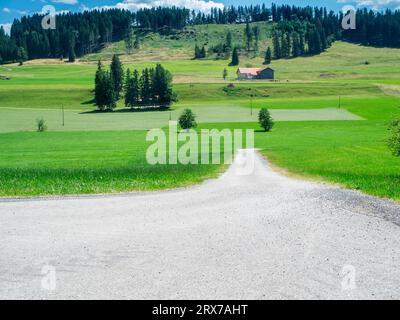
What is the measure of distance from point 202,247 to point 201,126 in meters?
83.7

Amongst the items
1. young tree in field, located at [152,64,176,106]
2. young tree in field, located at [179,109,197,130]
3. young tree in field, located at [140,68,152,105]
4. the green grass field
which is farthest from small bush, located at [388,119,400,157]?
young tree in field, located at [140,68,152,105]

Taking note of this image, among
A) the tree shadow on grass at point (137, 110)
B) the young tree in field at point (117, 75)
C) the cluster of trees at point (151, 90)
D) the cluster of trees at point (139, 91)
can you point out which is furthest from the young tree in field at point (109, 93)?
the young tree in field at point (117, 75)

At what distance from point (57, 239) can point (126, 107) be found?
12868 cm

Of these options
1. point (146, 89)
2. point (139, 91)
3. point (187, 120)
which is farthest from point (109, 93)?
point (187, 120)

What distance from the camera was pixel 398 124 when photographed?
36.2 m

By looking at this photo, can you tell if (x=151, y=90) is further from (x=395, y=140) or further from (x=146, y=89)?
(x=395, y=140)

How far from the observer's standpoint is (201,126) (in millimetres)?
99188

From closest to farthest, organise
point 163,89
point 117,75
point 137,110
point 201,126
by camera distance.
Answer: point 201,126 → point 137,110 → point 163,89 → point 117,75

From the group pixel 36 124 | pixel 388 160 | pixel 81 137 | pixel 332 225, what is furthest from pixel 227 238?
pixel 36 124

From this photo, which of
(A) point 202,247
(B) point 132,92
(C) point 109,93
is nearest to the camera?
(A) point 202,247

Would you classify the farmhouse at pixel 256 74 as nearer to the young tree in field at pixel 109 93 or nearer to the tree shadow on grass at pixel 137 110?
the tree shadow on grass at pixel 137 110

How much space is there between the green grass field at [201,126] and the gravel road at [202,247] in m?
4.72

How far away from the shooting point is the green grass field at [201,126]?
30891 millimetres

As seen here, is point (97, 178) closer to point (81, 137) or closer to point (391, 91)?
point (81, 137)
